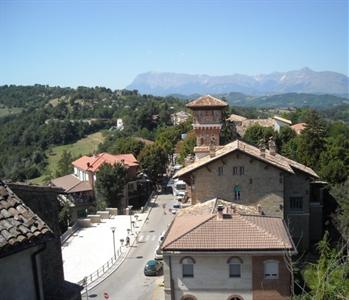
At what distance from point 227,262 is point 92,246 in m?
21.1

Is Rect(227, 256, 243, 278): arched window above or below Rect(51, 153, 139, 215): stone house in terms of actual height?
above

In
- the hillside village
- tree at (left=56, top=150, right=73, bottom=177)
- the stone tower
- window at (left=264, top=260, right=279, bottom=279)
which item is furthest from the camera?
tree at (left=56, top=150, right=73, bottom=177)

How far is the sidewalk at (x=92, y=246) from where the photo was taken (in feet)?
116

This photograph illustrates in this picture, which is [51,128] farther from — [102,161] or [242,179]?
[242,179]

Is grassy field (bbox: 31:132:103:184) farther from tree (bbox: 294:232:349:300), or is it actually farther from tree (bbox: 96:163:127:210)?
tree (bbox: 294:232:349:300)

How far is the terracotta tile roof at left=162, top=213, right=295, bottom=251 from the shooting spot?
22.8 meters

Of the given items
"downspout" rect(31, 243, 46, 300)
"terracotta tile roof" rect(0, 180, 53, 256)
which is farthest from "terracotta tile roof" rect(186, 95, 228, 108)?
"terracotta tile roof" rect(0, 180, 53, 256)

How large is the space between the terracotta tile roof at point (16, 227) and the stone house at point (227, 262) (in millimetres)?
17196

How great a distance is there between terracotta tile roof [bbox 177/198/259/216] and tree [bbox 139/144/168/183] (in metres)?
37.4

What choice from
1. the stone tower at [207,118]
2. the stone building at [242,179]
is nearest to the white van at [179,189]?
the stone tower at [207,118]

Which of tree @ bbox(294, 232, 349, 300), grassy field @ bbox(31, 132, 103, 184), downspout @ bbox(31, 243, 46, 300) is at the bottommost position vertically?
grassy field @ bbox(31, 132, 103, 184)

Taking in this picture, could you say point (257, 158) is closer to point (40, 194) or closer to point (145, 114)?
point (40, 194)

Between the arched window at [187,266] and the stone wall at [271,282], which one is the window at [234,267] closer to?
the stone wall at [271,282]

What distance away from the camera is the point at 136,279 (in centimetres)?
3209
